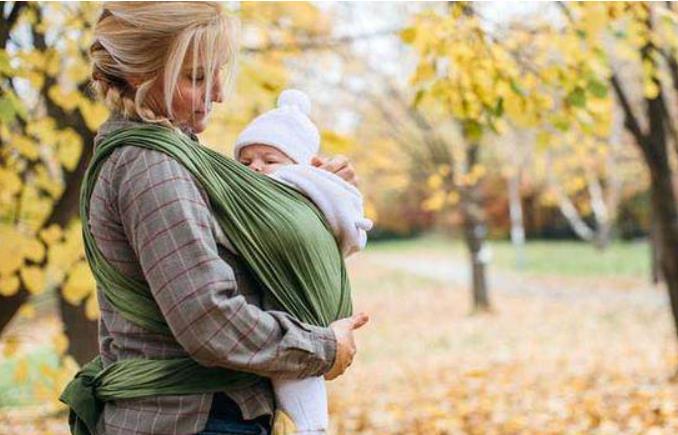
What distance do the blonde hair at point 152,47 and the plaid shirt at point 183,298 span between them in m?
0.07

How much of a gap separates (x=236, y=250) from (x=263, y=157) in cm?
47

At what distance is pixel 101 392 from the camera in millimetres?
1562

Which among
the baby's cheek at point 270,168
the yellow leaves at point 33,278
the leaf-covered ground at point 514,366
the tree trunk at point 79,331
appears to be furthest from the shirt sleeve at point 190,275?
the tree trunk at point 79,331

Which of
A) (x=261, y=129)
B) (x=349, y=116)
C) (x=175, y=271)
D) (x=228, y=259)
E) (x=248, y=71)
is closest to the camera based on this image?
(x=175, y=271)

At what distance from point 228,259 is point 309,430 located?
0.36 m

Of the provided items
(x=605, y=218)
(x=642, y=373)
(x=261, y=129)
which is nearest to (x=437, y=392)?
(x=642, y=373)

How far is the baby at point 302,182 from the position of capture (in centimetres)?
156

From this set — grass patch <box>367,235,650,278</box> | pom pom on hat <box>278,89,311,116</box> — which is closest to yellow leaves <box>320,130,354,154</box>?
pom pom on hat <box>278,89,311,116</box>

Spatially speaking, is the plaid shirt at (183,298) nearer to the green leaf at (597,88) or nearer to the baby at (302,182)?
the baby at (302,182)

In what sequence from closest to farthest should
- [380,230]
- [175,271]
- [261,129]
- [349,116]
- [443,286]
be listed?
[175,271] < [261,129] < [349,116] < [443,286] < [380,230]

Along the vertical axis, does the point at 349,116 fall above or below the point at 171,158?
above

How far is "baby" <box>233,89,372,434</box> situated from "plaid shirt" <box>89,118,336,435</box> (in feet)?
0.17

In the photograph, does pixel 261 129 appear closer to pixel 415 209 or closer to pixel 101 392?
pixel 101 392

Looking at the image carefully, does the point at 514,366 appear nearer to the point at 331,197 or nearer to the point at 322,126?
the point at 322,126
